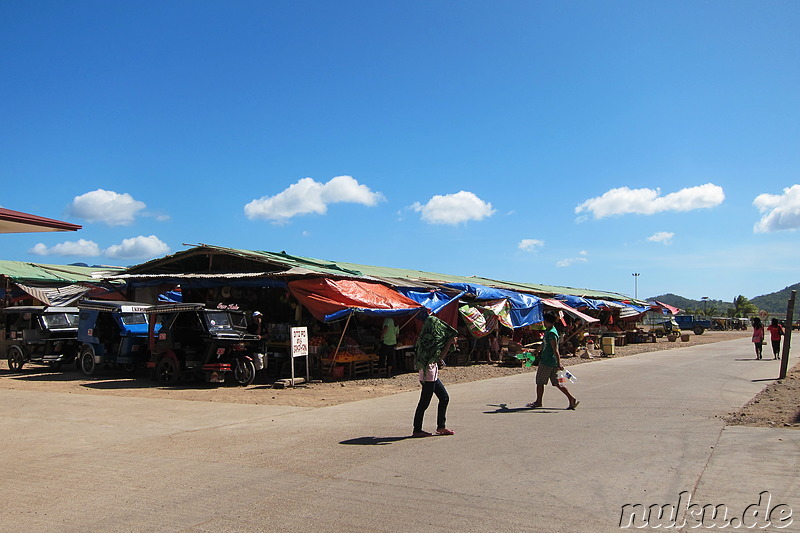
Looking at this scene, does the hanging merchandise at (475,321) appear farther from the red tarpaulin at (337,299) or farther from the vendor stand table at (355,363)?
the vendor stand table at (355,363)

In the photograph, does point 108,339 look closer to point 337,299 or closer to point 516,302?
point 337,299

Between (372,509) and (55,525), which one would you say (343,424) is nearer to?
(372,509)

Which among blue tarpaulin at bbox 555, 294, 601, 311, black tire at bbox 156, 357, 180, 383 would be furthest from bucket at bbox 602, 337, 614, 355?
black tire at bbox 156, 357, 180, 383

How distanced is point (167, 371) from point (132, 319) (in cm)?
312

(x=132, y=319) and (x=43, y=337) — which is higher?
(x=132, y=319)

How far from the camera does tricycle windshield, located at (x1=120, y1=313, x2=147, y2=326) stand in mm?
18164

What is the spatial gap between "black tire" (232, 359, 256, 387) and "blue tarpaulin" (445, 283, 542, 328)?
9975 millimetres

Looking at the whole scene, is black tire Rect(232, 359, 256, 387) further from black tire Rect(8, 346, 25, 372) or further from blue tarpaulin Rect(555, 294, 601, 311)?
blue tarpaulin Rect(555, 294, 601, 311)

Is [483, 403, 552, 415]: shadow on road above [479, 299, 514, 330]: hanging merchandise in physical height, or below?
below

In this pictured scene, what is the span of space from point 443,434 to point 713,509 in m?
3.98

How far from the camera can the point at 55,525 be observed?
203 inches

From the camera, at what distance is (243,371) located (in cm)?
1562

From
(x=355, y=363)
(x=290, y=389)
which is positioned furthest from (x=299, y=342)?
(x=355, y=363)

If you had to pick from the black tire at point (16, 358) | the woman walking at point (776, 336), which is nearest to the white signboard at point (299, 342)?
the black tire at point (16, 358)
